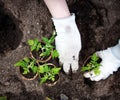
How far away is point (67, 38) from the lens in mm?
2643

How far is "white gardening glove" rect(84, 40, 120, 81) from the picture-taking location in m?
2.75

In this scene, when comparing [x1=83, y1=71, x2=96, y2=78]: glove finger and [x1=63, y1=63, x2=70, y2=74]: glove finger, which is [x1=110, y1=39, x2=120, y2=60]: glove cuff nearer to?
[x1=83, y1=71, x2=96, y2=78]: glove finger

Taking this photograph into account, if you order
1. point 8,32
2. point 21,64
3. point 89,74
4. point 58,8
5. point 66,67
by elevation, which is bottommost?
point 89,74

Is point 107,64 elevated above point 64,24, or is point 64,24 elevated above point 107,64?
point 64,24

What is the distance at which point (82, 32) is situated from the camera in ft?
9.53

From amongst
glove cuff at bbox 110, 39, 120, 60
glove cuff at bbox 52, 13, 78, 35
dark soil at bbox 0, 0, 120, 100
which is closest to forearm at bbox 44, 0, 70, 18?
glove cuff at bbox 52, 13, 78, 35

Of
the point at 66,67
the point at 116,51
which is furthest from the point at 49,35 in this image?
the point at 116,51

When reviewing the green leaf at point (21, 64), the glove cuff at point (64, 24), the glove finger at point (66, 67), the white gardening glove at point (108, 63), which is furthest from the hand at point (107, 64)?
the green leaf at point (21, 64)

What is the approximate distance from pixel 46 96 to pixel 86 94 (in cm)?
27

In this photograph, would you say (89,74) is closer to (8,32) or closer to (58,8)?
(58,8)

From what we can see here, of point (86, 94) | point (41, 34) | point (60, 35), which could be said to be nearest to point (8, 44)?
point (41, 34)

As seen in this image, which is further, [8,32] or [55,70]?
[8,32]

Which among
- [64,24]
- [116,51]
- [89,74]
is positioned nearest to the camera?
[64,24]

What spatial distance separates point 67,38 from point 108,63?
335 millimetres
